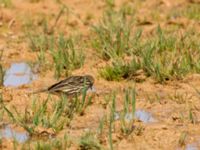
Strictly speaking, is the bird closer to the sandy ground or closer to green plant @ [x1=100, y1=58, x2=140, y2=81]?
the sandy ground

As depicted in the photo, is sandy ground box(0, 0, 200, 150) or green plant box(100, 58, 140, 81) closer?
sandy ground box(0, 0, 200, 150)

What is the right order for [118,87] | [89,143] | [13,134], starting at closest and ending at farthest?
[89,143], [13,134], [118,87]

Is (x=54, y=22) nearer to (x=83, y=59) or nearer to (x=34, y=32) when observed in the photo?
(x=34, y=32)

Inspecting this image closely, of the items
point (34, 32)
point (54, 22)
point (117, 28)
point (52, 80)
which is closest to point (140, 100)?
point (52, 80)

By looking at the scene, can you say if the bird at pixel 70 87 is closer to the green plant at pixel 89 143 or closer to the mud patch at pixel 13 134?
the mud patch at pixel 13 134

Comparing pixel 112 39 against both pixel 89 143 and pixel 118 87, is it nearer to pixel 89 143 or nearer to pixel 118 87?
pixel 118 87

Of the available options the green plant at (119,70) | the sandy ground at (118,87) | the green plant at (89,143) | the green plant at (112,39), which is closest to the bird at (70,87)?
the sandy ground at (118,87)

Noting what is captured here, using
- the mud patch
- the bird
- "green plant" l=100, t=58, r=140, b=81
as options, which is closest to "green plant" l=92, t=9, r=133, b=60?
"green plant" l=100, t=58, r=140, b=81

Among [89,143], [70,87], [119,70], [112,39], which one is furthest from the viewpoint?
[112,39]

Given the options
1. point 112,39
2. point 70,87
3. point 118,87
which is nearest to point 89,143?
point 70,87

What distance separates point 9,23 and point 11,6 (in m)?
1.34

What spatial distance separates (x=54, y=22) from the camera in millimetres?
15914

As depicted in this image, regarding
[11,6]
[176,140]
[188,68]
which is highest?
[11,6]

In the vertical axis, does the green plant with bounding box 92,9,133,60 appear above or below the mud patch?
above
